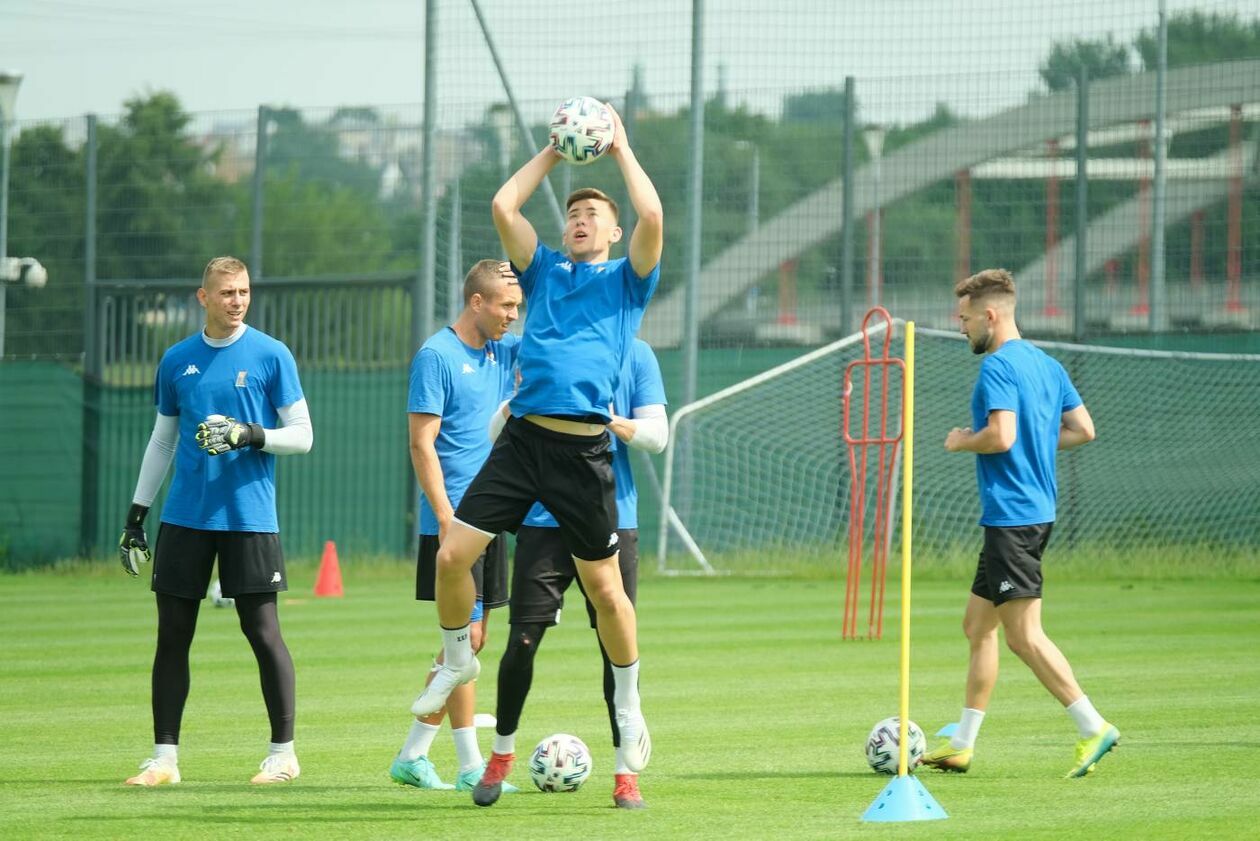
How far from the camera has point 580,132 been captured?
677 cm

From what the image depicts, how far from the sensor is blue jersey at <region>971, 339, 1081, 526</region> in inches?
311

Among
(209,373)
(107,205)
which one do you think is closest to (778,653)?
(209,373)

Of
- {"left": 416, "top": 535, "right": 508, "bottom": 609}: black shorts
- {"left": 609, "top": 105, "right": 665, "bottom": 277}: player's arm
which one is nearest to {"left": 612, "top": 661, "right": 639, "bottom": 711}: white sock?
{"left": 416, "top": 535, "right": 508, "bottom": 609}: black shorts

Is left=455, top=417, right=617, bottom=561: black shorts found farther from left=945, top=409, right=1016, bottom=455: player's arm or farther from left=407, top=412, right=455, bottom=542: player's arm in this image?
left=945, top=409, right=1016, bottom=455: player's arm

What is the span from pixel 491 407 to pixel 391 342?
1529cm

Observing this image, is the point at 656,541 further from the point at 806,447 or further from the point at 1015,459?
the point at 1015,459

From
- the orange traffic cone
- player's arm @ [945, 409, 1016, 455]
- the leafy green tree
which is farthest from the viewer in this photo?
the leafy green tree

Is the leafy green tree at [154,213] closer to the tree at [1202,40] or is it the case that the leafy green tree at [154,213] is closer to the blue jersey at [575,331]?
the tree at [1202,40]

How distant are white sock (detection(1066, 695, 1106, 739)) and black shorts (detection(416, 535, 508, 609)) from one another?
99.5 inches

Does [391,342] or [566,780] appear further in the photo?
[391,342]

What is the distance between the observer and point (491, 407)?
7.90m

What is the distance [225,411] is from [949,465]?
14576 millimetres

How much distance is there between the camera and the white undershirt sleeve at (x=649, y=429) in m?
7.04

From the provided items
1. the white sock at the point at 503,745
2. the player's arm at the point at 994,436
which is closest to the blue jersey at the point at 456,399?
the white sock at the point at 503,745
